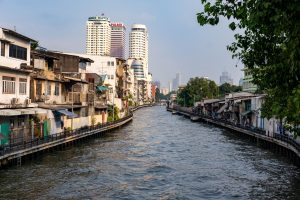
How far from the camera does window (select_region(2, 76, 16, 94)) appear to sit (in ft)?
137

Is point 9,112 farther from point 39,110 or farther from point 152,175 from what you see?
point 152,175

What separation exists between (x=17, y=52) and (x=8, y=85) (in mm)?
4611

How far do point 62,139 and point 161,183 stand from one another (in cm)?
2000

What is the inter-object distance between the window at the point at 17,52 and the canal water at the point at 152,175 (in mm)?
10648

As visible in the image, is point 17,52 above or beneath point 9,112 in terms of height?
above

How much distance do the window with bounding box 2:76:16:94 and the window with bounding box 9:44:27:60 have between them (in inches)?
103

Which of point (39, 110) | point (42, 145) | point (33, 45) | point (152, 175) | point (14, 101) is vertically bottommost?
point (152, 175)

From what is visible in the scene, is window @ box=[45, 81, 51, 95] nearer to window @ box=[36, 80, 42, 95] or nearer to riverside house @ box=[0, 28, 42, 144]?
window @ box=[36, 80, 42, 95]

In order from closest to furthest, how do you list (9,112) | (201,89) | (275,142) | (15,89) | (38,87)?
(9,112), (15,89), (38,87), (275,142), (201,89)

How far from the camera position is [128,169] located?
40250mm

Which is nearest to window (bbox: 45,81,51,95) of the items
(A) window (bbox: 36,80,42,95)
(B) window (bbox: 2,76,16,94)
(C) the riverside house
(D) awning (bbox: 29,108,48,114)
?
(A) window (bbox: 36,80,42,95)

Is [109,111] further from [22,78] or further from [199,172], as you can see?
[199,172]

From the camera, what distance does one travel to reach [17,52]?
45625mm

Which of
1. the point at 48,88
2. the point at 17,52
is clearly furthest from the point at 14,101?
the point at 48,88
